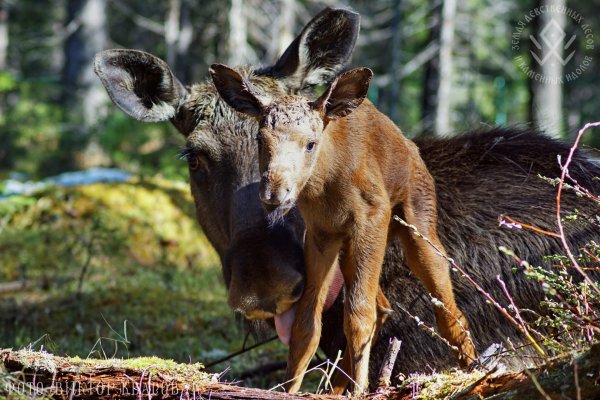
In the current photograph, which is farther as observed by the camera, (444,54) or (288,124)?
(444,54)

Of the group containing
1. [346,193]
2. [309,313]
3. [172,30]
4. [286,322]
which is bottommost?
[286,322]

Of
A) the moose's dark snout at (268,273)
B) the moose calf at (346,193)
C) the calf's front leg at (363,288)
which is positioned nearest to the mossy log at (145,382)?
the moose calf at (346,193)

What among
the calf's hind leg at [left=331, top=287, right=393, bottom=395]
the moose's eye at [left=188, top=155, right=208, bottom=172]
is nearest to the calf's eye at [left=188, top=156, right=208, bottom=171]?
the moose's eye at [left=188, top=155, right=208, bottom=172]

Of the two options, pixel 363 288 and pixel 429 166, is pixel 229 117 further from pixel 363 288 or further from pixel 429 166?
pixel 363 288

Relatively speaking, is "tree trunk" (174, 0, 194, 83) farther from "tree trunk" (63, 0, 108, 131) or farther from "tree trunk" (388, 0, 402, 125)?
"tree trunk" (388, 0, 402, 125)

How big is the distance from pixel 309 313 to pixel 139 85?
2.51 m

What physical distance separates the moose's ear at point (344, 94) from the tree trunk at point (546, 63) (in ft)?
31.7

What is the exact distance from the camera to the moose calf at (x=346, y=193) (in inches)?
126

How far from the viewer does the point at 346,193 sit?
11.8ft

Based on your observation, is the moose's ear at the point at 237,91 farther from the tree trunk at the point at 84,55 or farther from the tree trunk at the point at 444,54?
the tree trunk at the point at 84,55

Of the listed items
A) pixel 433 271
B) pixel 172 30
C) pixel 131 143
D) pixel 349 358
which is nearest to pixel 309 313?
pixel 349 358

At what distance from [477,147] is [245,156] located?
1.96m

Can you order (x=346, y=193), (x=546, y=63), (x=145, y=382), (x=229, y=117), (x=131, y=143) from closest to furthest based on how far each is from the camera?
(x=145, y=382) < (x=346, y=193) < (x=229, y=117) < (x=546, y=63) < (x=131, y=143)

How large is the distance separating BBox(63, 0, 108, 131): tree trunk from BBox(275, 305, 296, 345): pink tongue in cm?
2056
